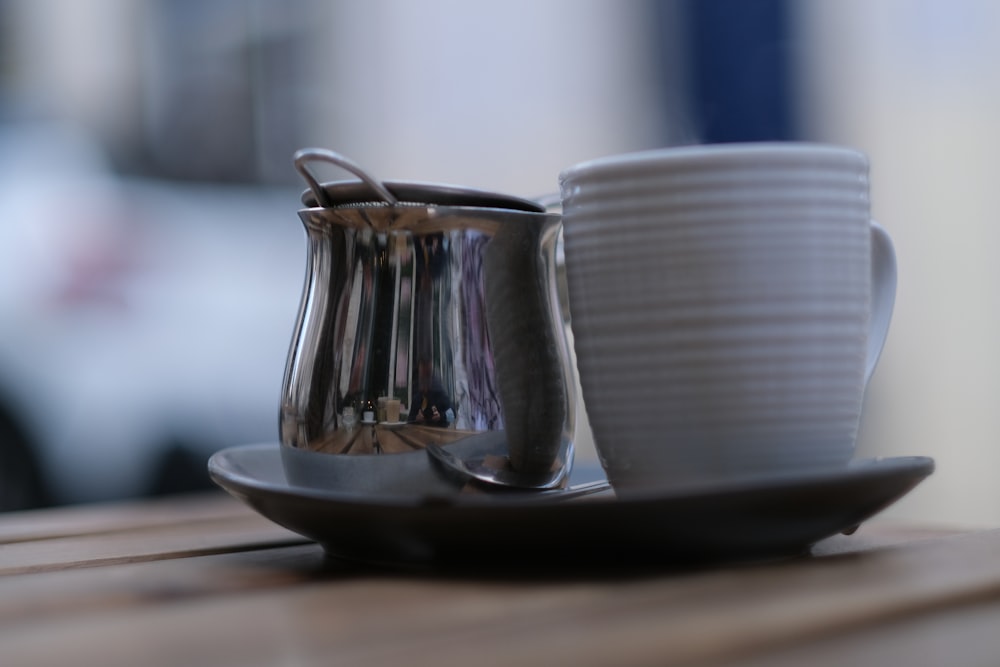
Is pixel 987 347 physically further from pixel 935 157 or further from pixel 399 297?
pixel 399 297

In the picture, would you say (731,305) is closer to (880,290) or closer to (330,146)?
(880,290)

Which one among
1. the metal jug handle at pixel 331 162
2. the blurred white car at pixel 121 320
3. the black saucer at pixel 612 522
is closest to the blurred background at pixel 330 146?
the blurred white car at pixel 121 320

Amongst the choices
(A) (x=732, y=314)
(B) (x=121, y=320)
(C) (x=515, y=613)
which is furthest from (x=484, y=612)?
(B) (x=121, y=320)

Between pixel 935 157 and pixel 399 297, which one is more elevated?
pixel 935 157

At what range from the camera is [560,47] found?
2.42m

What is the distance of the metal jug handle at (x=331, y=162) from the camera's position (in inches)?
17.4

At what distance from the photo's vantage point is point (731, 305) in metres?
0.42

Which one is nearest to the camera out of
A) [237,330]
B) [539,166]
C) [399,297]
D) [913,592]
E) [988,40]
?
[913,592]

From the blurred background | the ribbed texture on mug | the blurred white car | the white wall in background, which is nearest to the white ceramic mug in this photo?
the ribbed texture on mug

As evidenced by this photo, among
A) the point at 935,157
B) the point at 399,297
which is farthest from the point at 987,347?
the point at 399,297

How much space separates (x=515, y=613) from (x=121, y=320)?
1.59 meters

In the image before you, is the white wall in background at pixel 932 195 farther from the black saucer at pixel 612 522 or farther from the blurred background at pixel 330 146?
the black saucer at pixel 612 522

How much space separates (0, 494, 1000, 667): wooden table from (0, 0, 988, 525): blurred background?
4.56 feet

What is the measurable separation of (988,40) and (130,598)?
2248 mm
